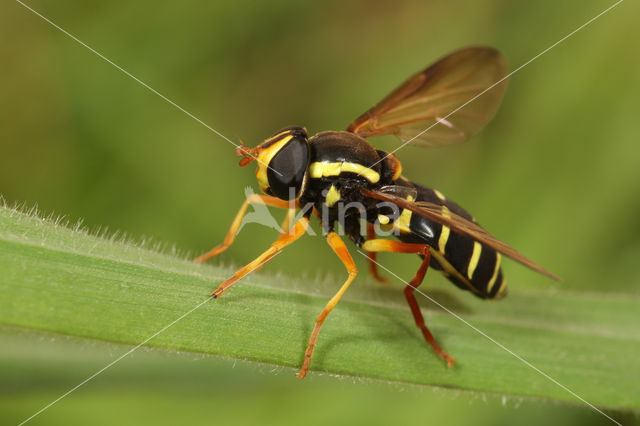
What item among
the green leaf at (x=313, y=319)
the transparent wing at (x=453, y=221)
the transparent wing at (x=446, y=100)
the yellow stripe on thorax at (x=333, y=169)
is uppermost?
the transparent wing at (x=446, y=100)

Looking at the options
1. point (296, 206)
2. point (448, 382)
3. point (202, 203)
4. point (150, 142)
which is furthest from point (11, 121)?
point (448, 382)

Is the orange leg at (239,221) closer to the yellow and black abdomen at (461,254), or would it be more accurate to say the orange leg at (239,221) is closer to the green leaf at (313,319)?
the green leaf at (313,319)

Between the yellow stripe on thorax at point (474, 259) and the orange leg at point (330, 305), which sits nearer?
the orange leg at point (330, 305)

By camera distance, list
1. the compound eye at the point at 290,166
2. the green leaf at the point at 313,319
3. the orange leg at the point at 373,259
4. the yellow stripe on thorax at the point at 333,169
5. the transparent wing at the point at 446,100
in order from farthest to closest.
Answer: the transparent wing at the point at 446,100 < the orange leg at the point at 373,259 < the yellow stripe on thorax at the point at 333,169 < the compound eye at the point at 290,166 < the green leaf at the point at 313,319

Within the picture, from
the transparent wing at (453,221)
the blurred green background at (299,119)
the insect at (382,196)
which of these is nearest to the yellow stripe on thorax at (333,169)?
the insect at (382,196)

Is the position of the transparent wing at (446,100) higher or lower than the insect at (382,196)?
higher

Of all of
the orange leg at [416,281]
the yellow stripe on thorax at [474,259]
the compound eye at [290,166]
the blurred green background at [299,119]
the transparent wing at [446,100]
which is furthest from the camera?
the blurred green background at [299,119]

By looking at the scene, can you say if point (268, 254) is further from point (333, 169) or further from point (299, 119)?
point (299, 119)

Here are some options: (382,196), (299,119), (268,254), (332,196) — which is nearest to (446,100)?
(382,196)
